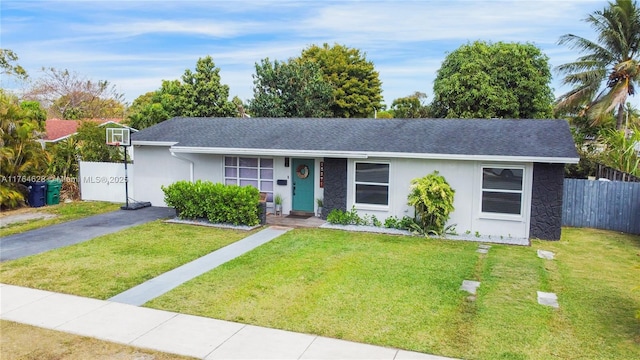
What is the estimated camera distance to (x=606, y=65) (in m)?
24.5

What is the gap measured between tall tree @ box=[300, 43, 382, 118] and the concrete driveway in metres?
29.5

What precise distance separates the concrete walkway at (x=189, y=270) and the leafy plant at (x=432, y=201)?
12.1 ft

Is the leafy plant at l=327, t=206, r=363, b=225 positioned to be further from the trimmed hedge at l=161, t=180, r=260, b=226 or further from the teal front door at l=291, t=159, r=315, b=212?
the trimmed hedge at l=161, t=180, r=260, b=226

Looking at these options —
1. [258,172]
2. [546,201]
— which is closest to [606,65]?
[546,201]

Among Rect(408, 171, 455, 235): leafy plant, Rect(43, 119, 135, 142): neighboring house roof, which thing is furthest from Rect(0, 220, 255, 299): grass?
Rect(43, 119, 135, 142): neighboring house roof

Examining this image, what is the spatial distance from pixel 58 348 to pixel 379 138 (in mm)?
10095

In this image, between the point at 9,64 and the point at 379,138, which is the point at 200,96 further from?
the point at 379,138

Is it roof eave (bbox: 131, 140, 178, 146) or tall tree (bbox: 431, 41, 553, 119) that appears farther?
tall tree (bbox: 431, 41, 553, 119)

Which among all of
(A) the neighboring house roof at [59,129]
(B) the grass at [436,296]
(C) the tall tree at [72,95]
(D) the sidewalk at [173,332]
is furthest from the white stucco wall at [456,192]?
(C) the tall tree at [72,95]

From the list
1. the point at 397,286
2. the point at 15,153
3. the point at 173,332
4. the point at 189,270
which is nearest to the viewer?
the point at 173,332

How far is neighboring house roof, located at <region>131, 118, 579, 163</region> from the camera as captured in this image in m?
12.1

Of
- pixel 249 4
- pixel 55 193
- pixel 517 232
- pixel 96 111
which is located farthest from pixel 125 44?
pixel 517 232

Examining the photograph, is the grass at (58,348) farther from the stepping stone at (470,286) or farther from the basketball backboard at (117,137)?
the basketball backboard at (117,137)

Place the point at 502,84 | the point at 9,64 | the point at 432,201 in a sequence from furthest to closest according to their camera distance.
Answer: the point at 9,64 → the point at 502,84 → the point at 432,201
